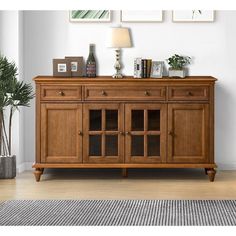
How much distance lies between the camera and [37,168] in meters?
4.79

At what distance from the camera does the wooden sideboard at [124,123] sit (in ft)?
15.5

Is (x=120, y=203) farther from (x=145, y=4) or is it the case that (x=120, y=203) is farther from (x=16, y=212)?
(x=145, y=4)

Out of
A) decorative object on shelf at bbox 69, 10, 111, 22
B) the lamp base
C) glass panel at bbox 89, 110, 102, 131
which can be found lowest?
glass panel at bbox 89, 110, 102, 131

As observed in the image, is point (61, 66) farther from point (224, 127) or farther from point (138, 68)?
point (224, 127)

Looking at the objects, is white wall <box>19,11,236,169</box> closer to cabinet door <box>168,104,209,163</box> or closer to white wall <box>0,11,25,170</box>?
white wall <box>0,11,25,170</box>

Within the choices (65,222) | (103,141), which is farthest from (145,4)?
(103,141)

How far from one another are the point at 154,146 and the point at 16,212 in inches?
68.4

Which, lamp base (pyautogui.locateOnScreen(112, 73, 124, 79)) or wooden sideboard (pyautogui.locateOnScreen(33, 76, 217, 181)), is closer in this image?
wooden sideboard (pyautogui.locateOnScreen(33, 76, 217, 181))

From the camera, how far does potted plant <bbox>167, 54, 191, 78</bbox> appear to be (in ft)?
16.3

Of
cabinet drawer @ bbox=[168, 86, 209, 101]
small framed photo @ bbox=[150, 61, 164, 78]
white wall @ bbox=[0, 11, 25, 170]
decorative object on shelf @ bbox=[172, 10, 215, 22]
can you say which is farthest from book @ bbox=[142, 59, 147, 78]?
white wall @ bbox=[0, 11, 25, 170]

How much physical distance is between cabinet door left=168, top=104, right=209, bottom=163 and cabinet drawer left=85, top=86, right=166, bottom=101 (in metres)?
0.24

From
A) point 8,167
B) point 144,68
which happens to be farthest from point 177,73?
point 8,167

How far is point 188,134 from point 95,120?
2.88 feet

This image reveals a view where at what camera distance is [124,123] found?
476cm
